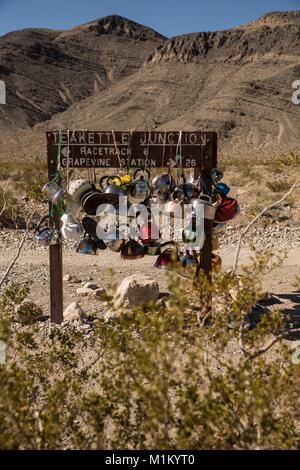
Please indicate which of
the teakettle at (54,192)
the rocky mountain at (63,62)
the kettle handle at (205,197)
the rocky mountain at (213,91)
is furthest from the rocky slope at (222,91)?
the teakettle at (54,192)

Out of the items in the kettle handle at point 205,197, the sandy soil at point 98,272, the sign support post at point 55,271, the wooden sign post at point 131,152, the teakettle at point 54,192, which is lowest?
the sandy soil at point 98,272

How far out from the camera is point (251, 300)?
3320 millimetres

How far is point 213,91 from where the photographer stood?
66.4 m

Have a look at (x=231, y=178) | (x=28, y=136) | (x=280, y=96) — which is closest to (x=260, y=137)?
(x=280, y=96)

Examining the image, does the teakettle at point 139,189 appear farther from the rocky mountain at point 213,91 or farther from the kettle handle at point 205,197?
the rocky mountain at point 213,91

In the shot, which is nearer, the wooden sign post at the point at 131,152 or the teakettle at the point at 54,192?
the teakettle at the point at 54,192

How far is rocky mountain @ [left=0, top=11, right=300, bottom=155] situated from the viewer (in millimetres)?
57969

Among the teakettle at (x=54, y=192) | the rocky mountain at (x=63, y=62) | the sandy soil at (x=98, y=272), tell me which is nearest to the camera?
the teakettle at (x=54, y=192)

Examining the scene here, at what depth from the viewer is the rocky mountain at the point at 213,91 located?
57969 mm

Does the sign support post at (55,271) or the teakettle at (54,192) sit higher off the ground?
the teakettle at (54,192)

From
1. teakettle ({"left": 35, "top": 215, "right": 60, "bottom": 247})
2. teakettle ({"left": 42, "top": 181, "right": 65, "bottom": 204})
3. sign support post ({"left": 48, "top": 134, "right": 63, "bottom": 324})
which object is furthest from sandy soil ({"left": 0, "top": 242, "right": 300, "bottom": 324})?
teakettle ({"left": 42, "top": 181, "right": 65, "bottom": 204})

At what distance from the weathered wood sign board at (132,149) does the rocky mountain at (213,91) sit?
1753 inches

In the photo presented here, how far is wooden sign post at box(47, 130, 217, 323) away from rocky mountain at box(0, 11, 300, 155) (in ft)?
146
